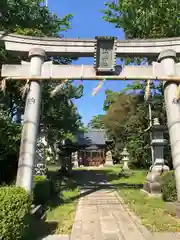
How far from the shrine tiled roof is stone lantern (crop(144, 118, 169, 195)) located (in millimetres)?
29317

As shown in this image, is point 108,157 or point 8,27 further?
point 108,157

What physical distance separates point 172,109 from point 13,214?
16.1ft

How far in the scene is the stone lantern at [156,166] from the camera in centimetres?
995

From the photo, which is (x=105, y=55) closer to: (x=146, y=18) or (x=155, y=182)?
(x=155, y=182)

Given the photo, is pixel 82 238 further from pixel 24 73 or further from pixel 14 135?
pixel 14 135

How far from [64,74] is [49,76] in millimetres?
441

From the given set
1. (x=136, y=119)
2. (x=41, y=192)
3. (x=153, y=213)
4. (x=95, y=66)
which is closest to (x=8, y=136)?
(x=41, y=192)

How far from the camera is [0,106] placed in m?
10.1

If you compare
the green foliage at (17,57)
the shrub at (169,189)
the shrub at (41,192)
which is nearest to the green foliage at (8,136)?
the green foliage at (17,57)

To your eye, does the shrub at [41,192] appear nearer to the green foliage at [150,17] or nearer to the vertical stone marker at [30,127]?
the vertical stone marker at [30,127]

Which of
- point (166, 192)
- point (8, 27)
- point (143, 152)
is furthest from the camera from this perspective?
point (143, 152)

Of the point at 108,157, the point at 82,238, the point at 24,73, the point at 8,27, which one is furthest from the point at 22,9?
the point at 108,157

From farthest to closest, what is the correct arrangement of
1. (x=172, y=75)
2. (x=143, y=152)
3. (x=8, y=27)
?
(x=143, y=152) → (x=8, y=27) → (x=172, y=75)

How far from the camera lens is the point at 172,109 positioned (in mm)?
6750
